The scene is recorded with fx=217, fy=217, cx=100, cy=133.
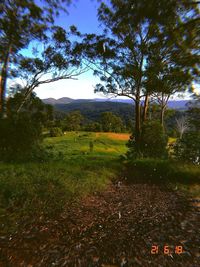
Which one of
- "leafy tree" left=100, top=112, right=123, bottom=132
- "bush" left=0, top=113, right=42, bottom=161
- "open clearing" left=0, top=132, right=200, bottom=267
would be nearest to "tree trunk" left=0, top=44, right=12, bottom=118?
"bush" left=0, top=113, right=42, bottom=161

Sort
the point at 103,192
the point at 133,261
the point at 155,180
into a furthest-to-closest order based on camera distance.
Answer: the point at 155,180
the point at 103,192
the point at 133,261

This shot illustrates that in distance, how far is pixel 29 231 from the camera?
10.8 ft

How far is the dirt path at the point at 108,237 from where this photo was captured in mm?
2693

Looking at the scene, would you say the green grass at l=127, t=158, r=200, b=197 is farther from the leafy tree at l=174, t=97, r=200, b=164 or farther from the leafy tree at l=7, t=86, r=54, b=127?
the leafy tree at l=7, t=86, r=54, b=127

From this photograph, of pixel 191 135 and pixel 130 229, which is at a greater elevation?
pixel 191 135

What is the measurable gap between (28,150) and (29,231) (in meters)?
4.96

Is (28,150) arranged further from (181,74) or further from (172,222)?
(181,74)

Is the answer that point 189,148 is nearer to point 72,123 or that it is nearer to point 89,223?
point 89,223

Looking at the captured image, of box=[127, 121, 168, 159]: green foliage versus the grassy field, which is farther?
box=[127, 121, 168, 159]: green foliage

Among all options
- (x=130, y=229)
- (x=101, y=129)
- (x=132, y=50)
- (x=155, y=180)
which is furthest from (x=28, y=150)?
(x=101, y=129)

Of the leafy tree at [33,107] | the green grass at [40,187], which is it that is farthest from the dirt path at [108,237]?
the leafy tree at [33,107]
